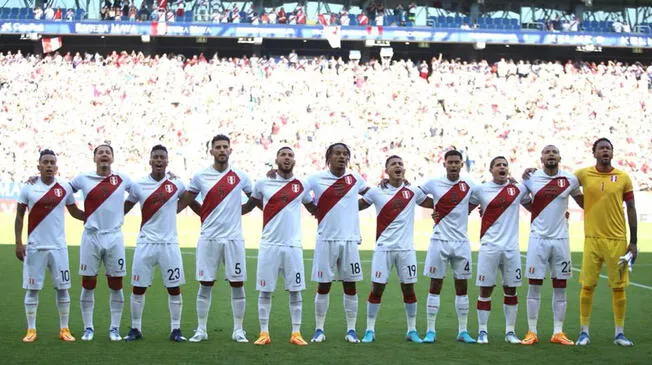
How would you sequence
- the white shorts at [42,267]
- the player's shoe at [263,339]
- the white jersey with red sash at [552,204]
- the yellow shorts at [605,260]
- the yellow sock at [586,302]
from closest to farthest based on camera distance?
the player's shoe at [263,339], the white shorts at [42,267], the yellow shorts at [605,260], the yellow sock at [586,302], the white jersey with red sash at [552,204]

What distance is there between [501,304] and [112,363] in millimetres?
6374

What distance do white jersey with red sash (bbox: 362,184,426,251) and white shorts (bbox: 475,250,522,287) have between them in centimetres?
79

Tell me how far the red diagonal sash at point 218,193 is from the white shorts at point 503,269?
8.97ft

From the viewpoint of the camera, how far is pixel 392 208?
10172 mm

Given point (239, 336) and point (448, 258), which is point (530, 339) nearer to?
point (448, 258)

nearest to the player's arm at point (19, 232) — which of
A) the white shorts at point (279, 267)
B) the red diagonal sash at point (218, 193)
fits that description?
the red diagonal sash at point (218, 193)

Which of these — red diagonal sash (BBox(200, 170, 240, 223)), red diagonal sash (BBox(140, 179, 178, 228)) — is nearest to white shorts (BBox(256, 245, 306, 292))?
red diagonal sash (BBox(200, 170, 240, 223))

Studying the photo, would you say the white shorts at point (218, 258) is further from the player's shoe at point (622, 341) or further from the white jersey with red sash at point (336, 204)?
the player's shoe at point (622, 341)

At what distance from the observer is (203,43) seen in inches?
1784

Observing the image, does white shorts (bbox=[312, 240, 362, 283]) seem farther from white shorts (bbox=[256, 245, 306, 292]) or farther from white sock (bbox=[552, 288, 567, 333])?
white sock (bbox=[552, 288, 567, 333])

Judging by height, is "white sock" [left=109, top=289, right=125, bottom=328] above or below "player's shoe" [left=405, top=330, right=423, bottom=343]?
above

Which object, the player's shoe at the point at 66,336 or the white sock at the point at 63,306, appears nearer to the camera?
the player's shoe at the point at 66,336

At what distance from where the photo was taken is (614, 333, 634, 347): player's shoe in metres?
9.83

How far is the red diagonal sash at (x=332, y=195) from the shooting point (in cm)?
1005
